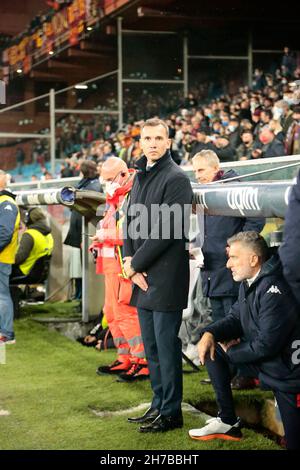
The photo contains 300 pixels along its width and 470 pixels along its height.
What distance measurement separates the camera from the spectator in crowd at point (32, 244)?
8.71 metres

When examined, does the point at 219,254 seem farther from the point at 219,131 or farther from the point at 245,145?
the point at 219,131

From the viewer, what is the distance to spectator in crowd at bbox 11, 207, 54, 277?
8711 millimetres

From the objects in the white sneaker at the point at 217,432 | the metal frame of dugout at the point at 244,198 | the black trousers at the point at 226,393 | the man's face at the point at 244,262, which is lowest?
the white sneaker at the point at 217,432

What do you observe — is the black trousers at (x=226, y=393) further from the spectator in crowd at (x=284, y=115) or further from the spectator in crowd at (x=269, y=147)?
the spectator in crowd at (x=284, y=115)

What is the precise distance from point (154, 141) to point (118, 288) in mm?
1949

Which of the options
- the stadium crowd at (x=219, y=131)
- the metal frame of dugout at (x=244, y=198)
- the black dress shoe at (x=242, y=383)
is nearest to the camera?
the metal frame of dugout at (x=244, y=198)

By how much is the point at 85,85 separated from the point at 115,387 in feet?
52.2

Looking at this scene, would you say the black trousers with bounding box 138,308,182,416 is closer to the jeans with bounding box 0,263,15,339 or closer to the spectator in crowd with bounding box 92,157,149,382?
the spectator in crowd with bounding box 92,157,149,382

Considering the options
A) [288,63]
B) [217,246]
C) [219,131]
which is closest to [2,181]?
[217,246]

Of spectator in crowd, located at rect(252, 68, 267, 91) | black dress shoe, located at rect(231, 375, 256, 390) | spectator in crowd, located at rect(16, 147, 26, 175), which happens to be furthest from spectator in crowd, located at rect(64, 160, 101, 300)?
spectator in crowd, located at rect(16, 147, 26, 175)

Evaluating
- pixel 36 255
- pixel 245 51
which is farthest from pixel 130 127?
pixel 36 255

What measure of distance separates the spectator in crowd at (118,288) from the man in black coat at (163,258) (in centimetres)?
128

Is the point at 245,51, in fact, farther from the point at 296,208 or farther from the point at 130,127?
the point at 296,208

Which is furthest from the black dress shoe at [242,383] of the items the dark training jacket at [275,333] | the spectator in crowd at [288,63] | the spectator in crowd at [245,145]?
the spectator in crowd at [288,63]
